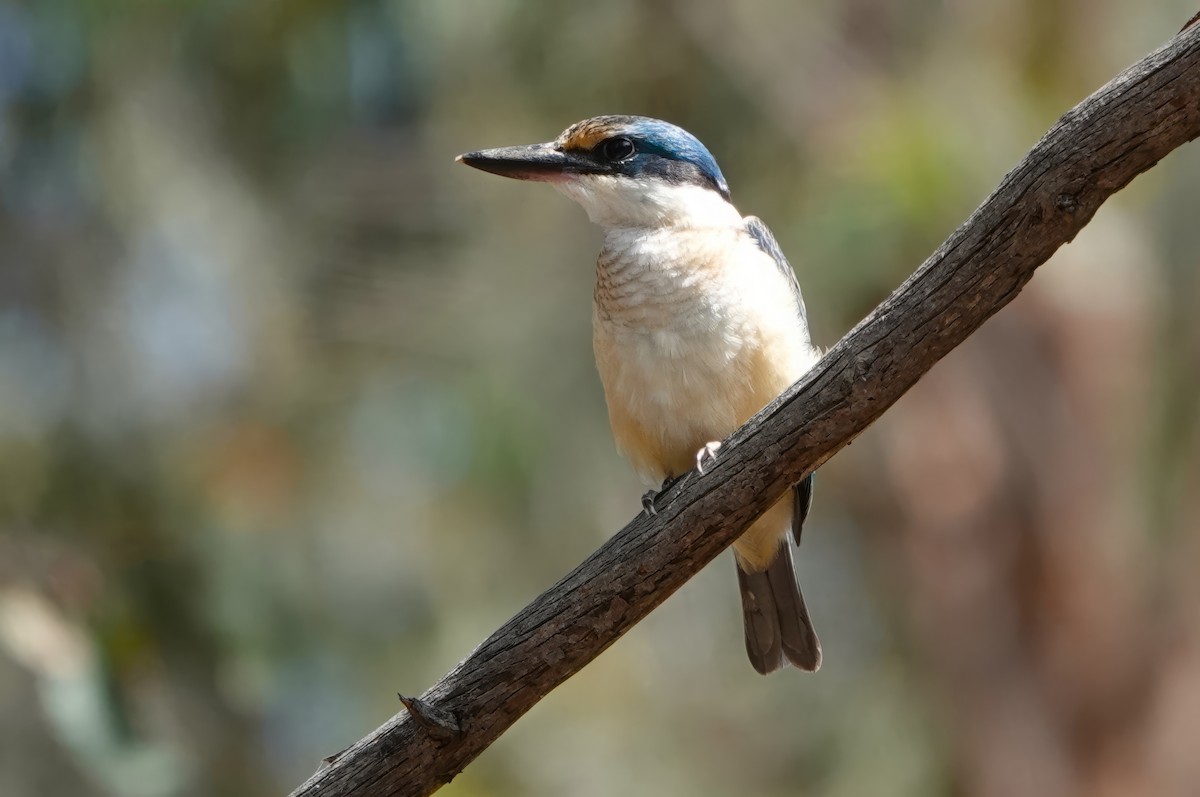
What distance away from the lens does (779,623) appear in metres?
3.84

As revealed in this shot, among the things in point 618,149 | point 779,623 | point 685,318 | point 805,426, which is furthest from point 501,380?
point 805,426

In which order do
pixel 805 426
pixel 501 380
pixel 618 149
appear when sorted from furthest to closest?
pixel 501 380, pixel 618 149, pixel 805 426

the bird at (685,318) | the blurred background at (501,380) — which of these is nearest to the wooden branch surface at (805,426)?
the bird at (685,318)

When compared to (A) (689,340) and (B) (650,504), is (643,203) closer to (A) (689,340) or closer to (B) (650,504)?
(A) (689,340)

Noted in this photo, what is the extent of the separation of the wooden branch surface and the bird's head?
1.08 m

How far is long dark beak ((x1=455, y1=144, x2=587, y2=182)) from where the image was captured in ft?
12.5

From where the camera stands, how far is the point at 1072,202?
8.45 feet

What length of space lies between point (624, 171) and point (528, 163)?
10.2 inches

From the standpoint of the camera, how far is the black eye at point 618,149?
391 centimetres

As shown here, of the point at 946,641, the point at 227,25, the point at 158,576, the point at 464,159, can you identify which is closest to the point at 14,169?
the point at 227,25

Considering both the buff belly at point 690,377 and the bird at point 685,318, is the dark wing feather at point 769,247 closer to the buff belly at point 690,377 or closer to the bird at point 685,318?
the bird at point 685,318

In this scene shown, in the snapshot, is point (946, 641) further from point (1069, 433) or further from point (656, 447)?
point (656, 447)

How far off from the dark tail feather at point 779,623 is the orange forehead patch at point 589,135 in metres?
1.19

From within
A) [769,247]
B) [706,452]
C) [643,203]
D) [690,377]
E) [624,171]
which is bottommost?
[706,452]
